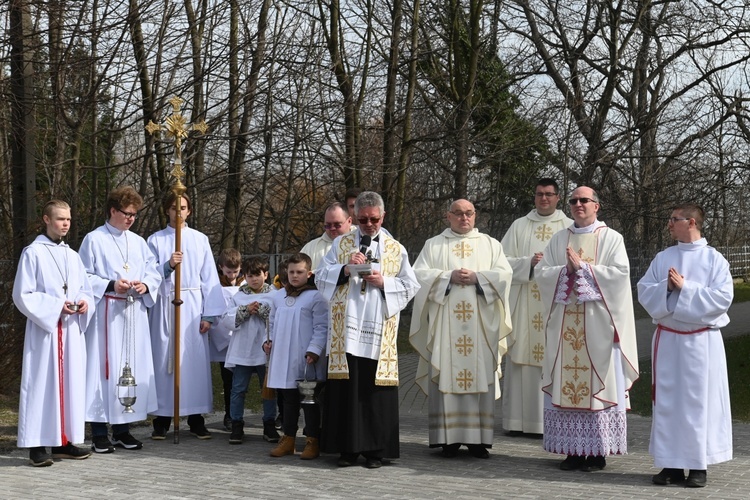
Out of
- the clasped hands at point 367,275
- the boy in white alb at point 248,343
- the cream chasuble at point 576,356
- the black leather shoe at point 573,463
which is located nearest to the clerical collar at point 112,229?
the boy in white alb at point 248,343

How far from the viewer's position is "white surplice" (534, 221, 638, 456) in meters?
8.08

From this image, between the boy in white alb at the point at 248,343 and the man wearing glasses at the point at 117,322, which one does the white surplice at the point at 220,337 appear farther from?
the man wearing glasses at the point at 117,322

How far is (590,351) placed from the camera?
8195 mm

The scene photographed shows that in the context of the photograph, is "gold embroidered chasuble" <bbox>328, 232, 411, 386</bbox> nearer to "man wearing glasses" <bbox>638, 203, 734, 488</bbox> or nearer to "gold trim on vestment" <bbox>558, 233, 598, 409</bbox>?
"gold trim on vestment" <bbox>558, 233, 598, 409</bbox>

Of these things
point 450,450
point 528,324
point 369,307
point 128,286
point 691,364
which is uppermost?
point 128,286

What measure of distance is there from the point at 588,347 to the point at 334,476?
211cm

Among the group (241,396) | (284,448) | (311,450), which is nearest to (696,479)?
(311,450)

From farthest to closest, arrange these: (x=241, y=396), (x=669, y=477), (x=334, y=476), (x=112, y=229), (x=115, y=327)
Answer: (x=241, y=396)
(x=112, y=229)
(x=115, y=327)
(x=334, y=476)
(x=669, y=477)

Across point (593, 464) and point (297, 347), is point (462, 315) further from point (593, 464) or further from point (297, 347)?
point (593, 464)

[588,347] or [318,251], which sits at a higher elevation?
[318,251]

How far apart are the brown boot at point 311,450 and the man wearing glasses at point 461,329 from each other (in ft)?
3.00

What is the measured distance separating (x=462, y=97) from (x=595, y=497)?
12.5 meters

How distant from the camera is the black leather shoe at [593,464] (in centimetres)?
809

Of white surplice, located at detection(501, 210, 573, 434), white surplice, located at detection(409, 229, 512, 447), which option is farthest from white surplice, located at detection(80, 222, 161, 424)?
white surplice, located at detection(501, 210, 573, 434)
